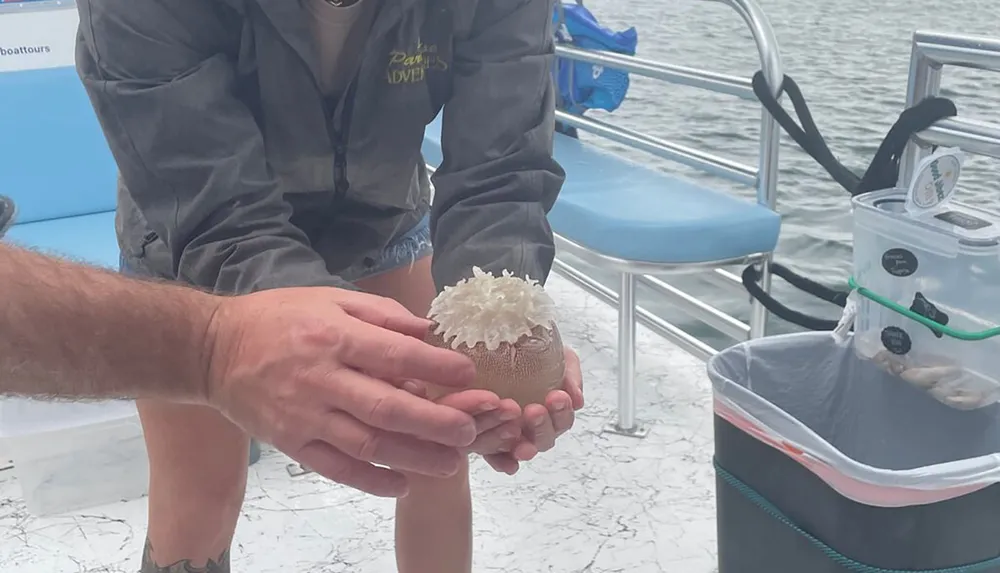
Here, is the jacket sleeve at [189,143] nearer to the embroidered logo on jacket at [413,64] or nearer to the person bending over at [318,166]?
the person bending over at [318,166]

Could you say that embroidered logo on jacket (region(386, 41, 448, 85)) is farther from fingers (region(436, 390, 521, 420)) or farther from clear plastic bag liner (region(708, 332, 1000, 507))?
clear plastic bag liner (region(708, 332, 1000, 507))

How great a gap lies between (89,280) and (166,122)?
0.23m

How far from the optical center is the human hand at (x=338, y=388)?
2.48ft

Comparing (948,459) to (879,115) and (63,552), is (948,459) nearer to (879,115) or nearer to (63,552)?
(63,552)

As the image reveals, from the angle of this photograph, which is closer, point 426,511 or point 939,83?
point 426,511

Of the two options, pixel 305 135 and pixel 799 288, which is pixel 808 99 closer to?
pixel 799 288

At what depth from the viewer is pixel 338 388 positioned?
753mm

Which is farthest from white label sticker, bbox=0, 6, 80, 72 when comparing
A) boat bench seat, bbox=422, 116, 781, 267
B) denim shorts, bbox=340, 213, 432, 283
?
denim shorts, bbox=340, 213, 432, 283

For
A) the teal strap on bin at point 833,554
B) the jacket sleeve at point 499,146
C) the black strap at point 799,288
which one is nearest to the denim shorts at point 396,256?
the jacket sleeve at point 499,146

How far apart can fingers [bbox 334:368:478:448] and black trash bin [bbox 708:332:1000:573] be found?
0.68 metres

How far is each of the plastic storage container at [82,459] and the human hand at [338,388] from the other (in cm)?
114

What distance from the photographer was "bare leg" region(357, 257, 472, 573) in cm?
125

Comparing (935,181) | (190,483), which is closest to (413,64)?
(190,483)

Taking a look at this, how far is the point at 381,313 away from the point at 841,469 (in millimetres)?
705
